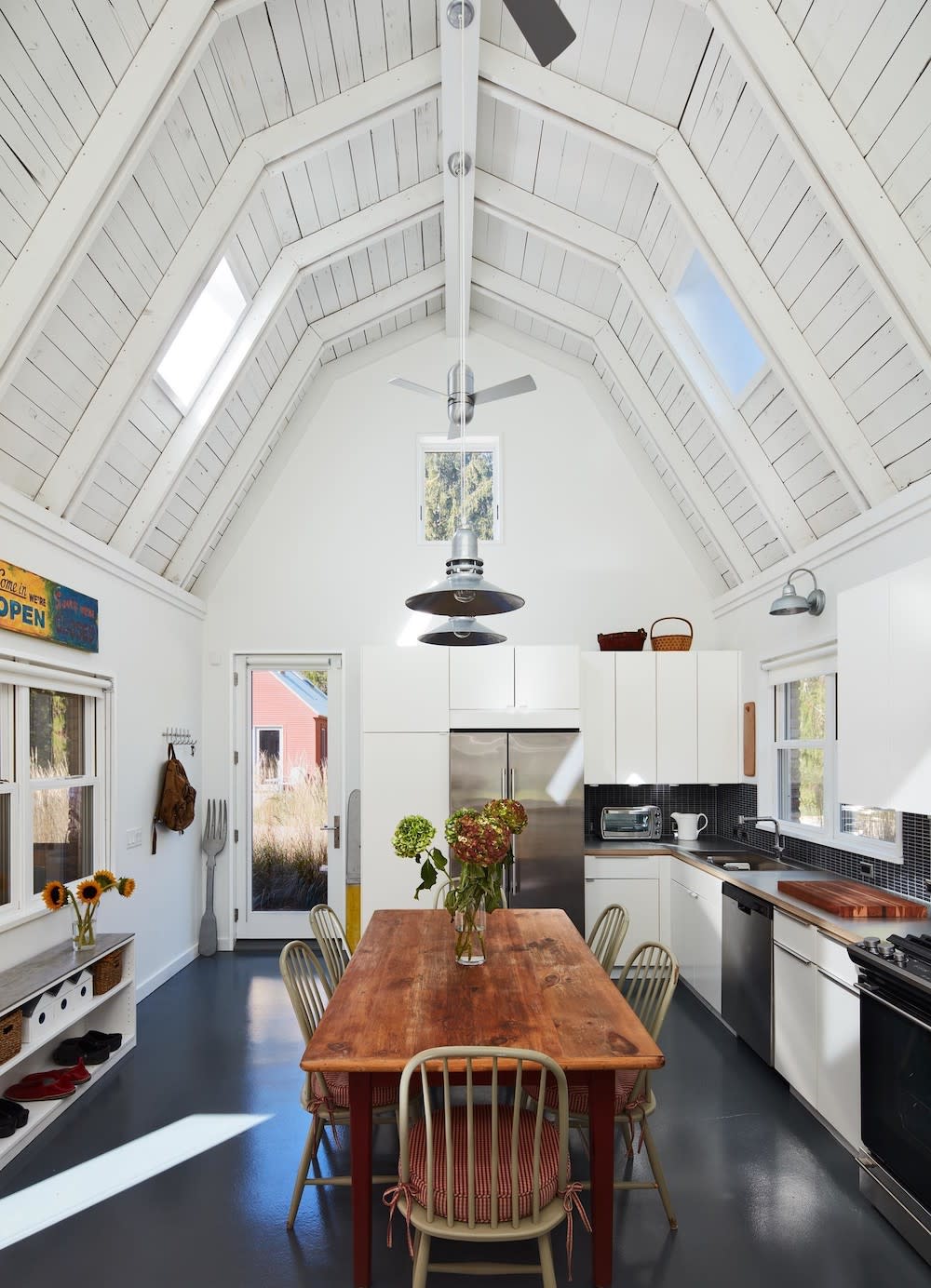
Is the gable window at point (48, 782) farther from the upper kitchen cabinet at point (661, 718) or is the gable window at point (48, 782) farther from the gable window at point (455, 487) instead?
the upper kitchen cabinet at point (661, 718)

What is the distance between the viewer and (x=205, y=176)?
3.97 metres

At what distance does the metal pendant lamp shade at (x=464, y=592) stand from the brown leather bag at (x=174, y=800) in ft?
9.16

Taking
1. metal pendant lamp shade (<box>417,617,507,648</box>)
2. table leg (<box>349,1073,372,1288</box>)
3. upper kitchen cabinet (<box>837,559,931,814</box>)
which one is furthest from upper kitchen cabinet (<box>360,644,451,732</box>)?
table leg (<box>349,1073,372,1288</box>)

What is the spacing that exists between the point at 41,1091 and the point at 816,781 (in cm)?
417

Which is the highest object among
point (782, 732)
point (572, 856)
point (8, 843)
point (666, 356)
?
point (666, 356)

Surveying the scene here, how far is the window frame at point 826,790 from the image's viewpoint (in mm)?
4078

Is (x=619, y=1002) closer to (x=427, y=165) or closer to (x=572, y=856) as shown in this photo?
(x=572, y=856)

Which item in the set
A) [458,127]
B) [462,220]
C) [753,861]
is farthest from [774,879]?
[458,127]

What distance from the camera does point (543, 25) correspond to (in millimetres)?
1922

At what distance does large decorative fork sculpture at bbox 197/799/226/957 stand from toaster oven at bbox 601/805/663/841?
2.82 metres

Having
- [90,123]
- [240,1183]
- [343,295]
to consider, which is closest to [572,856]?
[240,1183]

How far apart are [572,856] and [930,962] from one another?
3026 mm

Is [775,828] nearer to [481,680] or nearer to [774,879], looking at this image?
[774,879]

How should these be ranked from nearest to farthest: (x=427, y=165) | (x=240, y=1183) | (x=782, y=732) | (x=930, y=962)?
(x=930, y=962) < (x=240, y=1183) < (x=427, y=165) < (x=782, y=732)
